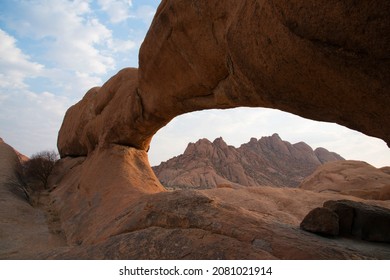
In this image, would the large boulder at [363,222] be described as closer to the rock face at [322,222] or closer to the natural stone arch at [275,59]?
the rock face at [322,222]

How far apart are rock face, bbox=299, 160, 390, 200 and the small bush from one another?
14.8m

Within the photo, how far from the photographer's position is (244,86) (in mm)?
4797

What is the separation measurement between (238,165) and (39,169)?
37.6 metres

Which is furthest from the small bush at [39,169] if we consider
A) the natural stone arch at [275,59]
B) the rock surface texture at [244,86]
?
the natural stone arch at [275,59]

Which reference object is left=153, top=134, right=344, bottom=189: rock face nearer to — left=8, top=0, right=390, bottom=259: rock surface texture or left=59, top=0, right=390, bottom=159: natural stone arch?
left=8, top=0, right=390, bottom=259: rock surface texture

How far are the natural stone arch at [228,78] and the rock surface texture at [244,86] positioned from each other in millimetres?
15

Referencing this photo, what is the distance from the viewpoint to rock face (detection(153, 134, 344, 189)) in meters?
41.8

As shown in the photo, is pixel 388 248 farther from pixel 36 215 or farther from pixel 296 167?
pixel 296 167

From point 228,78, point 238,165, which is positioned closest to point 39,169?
point 228,78

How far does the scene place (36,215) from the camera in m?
8.66

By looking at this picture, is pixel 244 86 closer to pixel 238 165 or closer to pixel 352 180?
pixel 352 180

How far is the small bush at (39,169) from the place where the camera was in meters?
13.3

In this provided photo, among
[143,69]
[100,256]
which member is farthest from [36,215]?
[100,256]

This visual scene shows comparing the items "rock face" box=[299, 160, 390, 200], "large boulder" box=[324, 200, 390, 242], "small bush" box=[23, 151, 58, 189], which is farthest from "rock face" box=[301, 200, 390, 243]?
"small bush" box=[23, 151, 58, 189]
